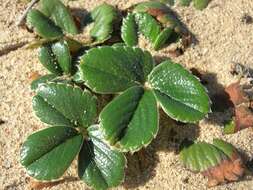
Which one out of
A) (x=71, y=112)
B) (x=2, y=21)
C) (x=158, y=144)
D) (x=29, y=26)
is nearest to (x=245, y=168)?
(x=158, y=144)

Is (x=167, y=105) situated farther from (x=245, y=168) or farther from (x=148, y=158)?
(x=245, y=168)

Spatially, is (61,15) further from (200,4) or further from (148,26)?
(200,4)

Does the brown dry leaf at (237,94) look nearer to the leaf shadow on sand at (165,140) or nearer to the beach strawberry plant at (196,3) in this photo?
the leaf shadow on sand at (165,140)

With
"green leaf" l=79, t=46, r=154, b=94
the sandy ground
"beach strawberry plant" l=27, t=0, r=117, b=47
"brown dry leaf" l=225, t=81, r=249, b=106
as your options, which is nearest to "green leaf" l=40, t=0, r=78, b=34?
"beach strawberry plant" l=27, t=0, r=117, b=47

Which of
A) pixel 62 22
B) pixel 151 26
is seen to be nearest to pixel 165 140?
pixel 151 26

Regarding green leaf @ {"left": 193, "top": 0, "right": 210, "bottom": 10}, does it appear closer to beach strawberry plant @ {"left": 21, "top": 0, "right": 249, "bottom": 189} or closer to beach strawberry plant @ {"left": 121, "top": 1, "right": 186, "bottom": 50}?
beach strawberry plant @ {"left": 121, "top": 1, "right": 186, "bottom": 50}

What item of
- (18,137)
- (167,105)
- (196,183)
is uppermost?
(167,105)
